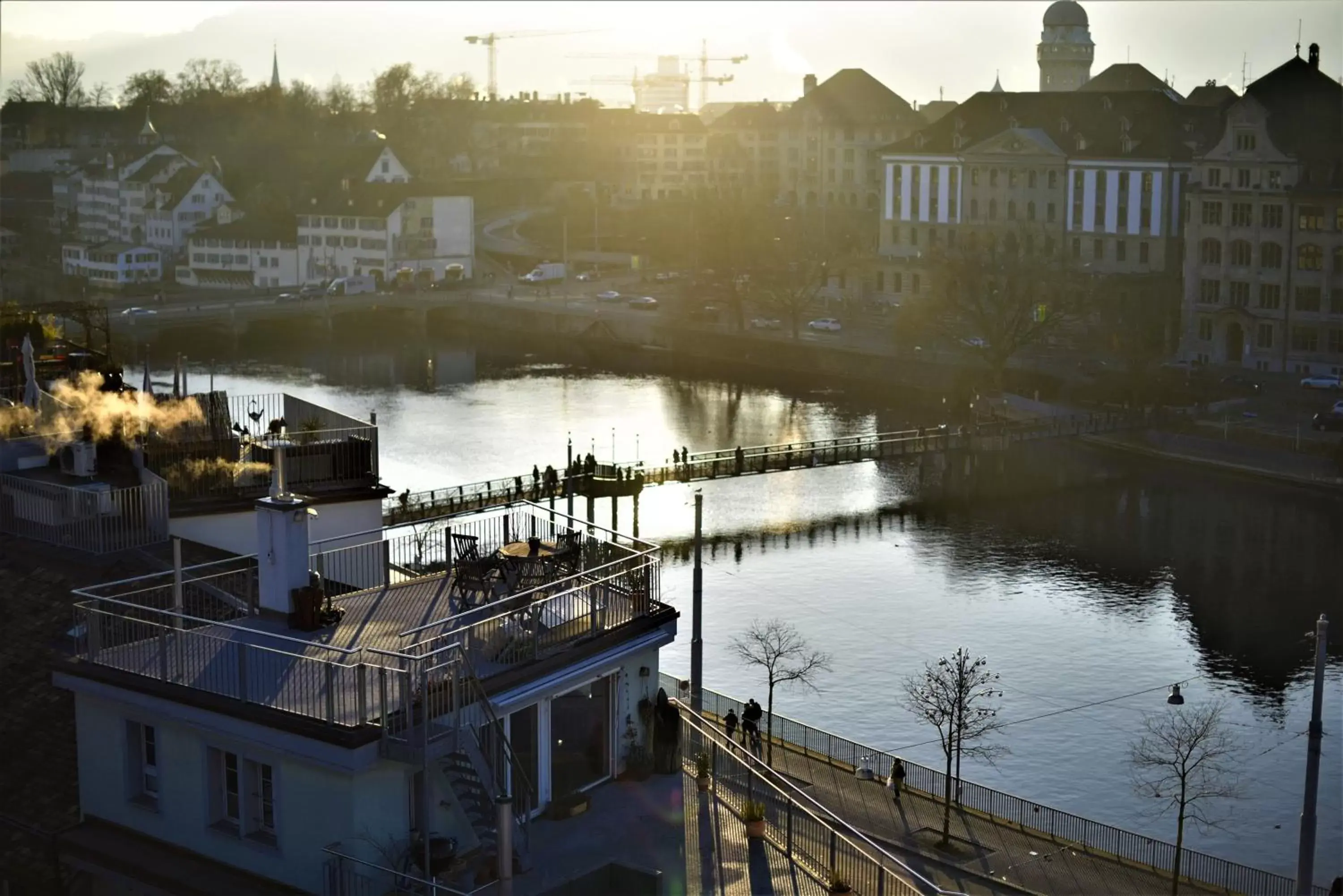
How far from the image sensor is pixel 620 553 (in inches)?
526

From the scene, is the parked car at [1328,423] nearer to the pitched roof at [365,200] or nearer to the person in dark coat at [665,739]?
the person in dark coat at [665,739]

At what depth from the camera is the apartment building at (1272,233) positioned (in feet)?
168

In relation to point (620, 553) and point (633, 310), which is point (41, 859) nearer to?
point (620, 553)

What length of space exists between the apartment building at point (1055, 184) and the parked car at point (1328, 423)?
42.5ft

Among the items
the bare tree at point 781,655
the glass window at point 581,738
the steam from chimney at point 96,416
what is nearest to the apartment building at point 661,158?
the bare tree at point 781,655

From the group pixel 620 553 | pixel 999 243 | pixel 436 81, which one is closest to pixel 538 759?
pixel 620 553

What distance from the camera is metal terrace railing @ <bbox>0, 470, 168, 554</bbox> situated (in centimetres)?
1550

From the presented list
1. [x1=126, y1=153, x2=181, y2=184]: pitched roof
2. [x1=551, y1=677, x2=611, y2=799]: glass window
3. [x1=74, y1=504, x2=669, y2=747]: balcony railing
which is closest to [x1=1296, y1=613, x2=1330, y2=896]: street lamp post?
[x1=74, y1=504, x2=669, y2=747]: balcony railing

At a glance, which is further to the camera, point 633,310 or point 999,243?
point 633,310

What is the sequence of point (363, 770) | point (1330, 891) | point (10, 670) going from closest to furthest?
point (363, 770) → point (10, 670) → point (1330, 891)

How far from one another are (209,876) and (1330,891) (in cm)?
1154

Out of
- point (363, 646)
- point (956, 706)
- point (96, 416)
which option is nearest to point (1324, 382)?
point (956, 706)

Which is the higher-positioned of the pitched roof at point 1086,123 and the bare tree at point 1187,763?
the pitched roof at point 1086,123

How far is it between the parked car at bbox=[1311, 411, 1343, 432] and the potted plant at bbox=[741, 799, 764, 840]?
3640cm
